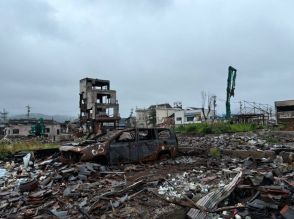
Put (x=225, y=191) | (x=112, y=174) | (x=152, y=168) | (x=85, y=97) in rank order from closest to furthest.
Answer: (x=225, y=191), (x=112, y=174), (x=152, y=168), (x=85, y=97)

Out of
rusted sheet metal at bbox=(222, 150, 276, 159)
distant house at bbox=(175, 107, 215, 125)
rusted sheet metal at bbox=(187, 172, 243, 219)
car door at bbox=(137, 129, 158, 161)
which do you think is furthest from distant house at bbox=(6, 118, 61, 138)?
rusted sheet metal at bbox=(187, 172, 243, 219)

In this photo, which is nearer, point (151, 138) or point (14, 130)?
point (151, 138)

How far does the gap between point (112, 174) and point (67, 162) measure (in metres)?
2.36

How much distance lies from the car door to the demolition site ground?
0.57 metres

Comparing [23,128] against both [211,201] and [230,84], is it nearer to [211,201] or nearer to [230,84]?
[230,84]

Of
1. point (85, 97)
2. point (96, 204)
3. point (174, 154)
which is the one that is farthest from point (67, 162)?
point (85, 97)

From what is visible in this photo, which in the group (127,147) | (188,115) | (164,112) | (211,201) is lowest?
(211,201)

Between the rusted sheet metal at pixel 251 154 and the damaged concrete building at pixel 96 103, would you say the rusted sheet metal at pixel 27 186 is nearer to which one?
the rusted sheet metal at pixel 251 154

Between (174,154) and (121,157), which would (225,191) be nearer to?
(121,157)

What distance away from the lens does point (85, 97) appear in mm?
47375

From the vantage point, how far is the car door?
11.7 m

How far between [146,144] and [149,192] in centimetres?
450

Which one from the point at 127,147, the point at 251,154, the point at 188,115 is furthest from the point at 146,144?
the point at 188,115

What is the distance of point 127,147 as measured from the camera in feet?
37.4
